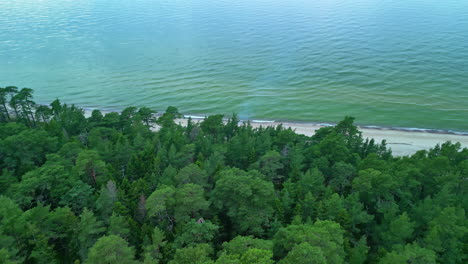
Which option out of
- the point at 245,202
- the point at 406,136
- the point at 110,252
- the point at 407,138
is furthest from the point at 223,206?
the point at 406,136

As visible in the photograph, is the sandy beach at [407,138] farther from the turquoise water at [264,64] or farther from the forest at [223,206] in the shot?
the forest at [223,206]

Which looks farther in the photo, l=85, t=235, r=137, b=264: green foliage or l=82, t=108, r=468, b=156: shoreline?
l=82, t=108, r=468, b=156: shoreline

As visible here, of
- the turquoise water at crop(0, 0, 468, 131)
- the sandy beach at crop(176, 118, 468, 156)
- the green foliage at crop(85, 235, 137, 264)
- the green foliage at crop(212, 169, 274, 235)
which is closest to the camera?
the green foliage at crop(85, 235, 137, 264)

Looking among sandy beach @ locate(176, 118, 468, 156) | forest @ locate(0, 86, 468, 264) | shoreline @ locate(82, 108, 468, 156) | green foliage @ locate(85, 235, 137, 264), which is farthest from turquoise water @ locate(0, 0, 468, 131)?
green foliage @ locate(85, 235, 137, 264)

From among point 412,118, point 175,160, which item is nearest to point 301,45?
point 412,118

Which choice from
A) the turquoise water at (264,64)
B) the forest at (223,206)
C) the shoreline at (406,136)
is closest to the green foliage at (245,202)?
the forest at (223,206)

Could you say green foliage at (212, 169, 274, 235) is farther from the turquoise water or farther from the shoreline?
the turquoise water
